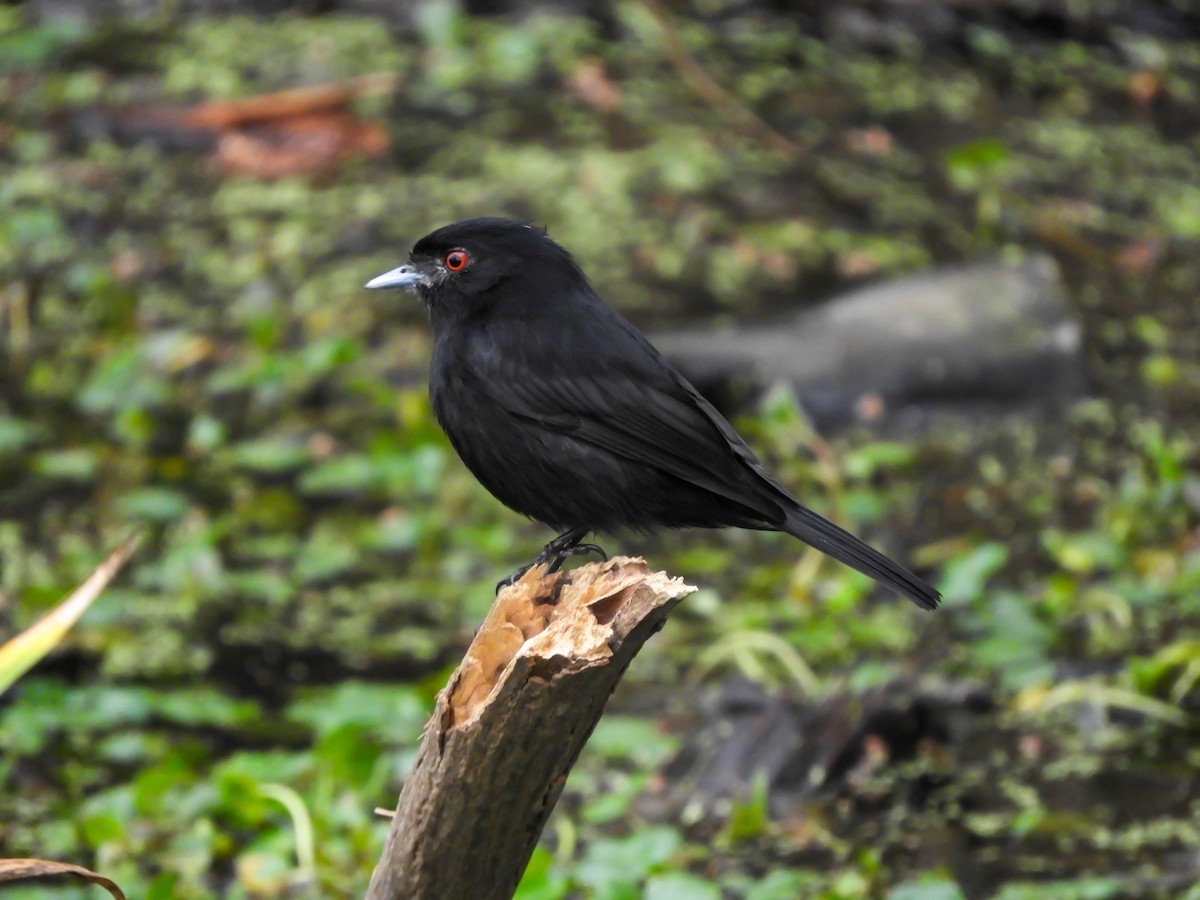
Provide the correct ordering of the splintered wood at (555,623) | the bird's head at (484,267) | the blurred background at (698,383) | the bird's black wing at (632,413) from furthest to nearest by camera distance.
Answer: the blurred background at (698,383) < the bird's head at (484,267) < the bird's black wing at (632,413) < the splintered wood at (555,623)

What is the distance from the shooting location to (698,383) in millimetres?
6734

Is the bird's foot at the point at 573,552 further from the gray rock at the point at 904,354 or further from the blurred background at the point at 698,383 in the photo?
the gray rock at the point at 904,354

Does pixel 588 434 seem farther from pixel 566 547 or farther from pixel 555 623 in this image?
pixel 555 623

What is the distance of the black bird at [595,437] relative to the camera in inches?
148

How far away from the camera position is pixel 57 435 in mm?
6719

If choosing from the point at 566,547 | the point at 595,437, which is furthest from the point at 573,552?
the point at 595,437

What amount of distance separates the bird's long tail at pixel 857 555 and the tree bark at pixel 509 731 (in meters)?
0.89

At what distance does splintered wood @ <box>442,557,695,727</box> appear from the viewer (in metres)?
2.66

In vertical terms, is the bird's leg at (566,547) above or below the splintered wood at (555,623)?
below

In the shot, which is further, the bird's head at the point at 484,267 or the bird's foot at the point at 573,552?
the bird's head at the point at 484,267

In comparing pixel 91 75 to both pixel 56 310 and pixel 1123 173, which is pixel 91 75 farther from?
pixel 1123 173

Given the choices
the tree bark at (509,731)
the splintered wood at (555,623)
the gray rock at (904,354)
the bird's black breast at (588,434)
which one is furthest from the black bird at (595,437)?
the gray rock at (904,354)

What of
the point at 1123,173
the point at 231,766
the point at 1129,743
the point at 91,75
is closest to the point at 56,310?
the point at 91,75

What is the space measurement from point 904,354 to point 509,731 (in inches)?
179
